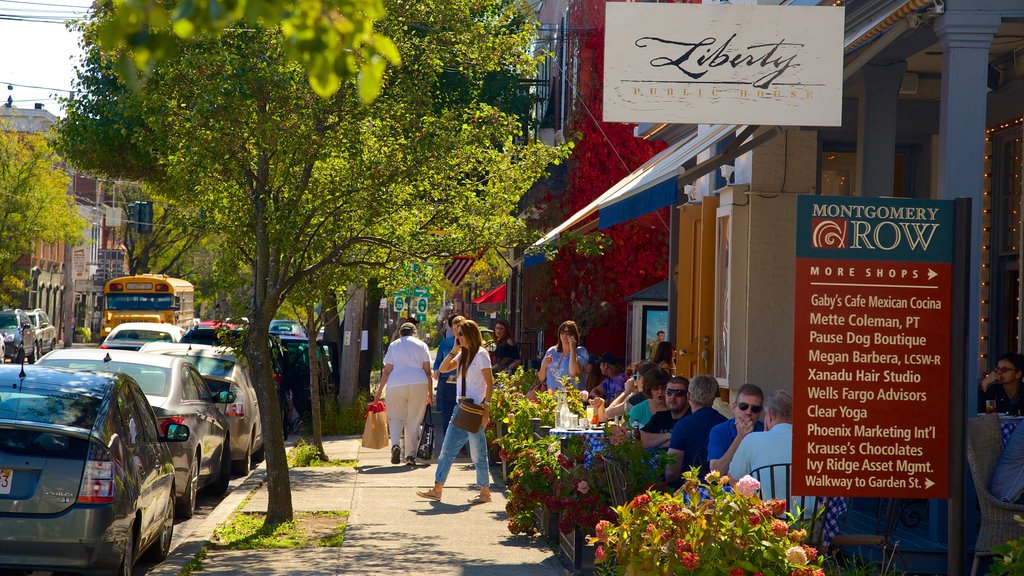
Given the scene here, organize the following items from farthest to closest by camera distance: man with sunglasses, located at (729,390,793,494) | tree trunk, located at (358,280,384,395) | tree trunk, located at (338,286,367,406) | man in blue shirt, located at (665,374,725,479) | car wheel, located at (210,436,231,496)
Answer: tree trunk, located at (358,280,384,395)
tree trunk, located at (338,286,367,406)
car wheel, located at (210,436,231,496)
man in blue shirt, located at (665,374,725,479)
man with sunglasses, located at (729,390,793,494)

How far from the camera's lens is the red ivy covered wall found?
2183cm

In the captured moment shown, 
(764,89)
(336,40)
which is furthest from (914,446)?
(336,40)

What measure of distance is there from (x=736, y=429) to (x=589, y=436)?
4.46 ft

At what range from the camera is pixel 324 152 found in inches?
392

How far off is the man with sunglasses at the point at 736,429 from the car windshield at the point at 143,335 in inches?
946

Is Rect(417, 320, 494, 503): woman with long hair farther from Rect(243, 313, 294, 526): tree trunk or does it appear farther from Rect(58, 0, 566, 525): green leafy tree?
Rect(243, 313, 294, 526): tree trunk

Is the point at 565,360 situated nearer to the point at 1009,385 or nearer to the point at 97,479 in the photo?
the point at 1009,385

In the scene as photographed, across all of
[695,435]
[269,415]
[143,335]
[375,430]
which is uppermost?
[143,335]

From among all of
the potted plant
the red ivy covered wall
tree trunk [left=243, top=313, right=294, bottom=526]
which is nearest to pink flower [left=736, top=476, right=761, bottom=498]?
the potted plant

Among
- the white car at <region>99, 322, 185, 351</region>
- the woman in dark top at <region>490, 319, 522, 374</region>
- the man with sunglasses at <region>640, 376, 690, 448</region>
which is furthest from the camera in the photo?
the white car at <region>99, 322, 185, 351</region>

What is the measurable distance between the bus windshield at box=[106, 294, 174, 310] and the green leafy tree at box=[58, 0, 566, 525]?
34037 millimetres

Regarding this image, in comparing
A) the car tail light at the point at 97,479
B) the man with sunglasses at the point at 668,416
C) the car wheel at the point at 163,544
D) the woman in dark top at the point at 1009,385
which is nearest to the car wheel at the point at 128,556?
the car tail light at the point at 97,479

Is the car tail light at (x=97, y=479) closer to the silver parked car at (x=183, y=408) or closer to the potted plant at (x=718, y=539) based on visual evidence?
the potted plant at (x=718, y=539)

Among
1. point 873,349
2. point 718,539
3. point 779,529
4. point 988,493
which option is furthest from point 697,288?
point 779,529
